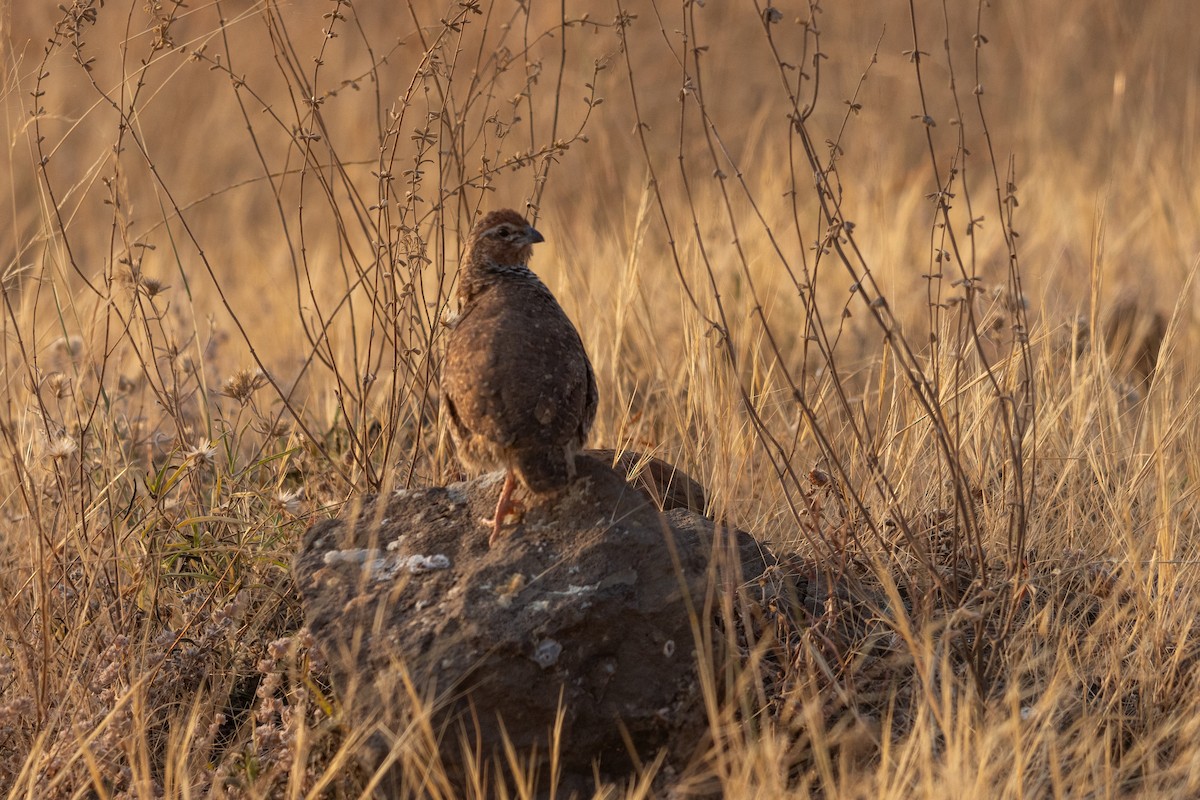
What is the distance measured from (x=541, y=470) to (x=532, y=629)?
0.47m

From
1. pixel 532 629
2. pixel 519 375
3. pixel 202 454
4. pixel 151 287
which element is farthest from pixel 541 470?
pixel 151 287

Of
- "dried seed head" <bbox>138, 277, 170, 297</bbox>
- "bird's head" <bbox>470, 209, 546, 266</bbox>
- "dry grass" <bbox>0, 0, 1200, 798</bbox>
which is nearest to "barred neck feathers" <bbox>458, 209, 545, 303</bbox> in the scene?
"bird's head" <bbox>470, 209, 546, 266</bbox>

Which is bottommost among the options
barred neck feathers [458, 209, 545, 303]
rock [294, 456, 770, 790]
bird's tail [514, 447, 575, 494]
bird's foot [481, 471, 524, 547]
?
rock [294, 456, 770, 790]

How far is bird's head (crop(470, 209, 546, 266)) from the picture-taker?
4.40 m

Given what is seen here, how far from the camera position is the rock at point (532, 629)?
3428 mm

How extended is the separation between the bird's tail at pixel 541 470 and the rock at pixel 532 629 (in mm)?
101

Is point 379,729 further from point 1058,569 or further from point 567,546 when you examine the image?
point 1058,569

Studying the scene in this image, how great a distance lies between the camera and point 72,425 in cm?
480

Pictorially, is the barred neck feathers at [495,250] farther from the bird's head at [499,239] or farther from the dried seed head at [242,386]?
the dried seed head at [242,386]

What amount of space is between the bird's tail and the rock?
101 mm

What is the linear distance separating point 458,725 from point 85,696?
3.84 feet

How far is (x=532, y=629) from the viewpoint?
347cm

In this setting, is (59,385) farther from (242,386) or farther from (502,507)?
(502,507)

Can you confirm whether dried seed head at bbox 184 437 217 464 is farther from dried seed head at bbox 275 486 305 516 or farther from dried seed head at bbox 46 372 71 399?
dried seed head at bbox 46 372 71 399
